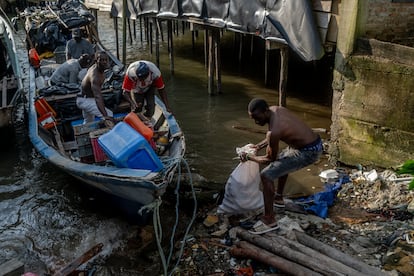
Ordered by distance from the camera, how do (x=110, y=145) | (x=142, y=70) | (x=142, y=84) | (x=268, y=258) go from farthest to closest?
(x=142, y=84), (x=142, y=70), (x=110, y=145), (x=268, y=258)

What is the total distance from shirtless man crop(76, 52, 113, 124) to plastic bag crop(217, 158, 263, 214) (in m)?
2.64

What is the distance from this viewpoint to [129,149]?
20.1ft

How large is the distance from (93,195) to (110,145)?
2129 millimetres

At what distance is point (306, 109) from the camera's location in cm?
1229

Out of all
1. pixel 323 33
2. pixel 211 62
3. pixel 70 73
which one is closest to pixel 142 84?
pixel 70 73

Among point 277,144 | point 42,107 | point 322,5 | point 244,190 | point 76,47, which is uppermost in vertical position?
point 322,5

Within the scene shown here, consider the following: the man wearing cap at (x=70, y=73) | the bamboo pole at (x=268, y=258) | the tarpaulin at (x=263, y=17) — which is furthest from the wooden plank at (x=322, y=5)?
the bamboo pole at (x=268, y=258)

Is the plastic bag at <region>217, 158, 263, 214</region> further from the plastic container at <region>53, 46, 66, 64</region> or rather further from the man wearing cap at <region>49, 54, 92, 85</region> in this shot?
the plastic container at <region>53, 46, 66, 64</region>

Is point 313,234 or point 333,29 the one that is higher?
point 333,29

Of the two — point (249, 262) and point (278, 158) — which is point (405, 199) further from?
point (249, 262)

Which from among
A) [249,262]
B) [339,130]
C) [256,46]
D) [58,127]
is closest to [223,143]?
[339,130]

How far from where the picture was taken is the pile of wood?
192 inches

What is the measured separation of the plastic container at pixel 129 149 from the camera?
6.14 metres

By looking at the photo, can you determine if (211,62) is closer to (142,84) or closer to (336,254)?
(142,84)
